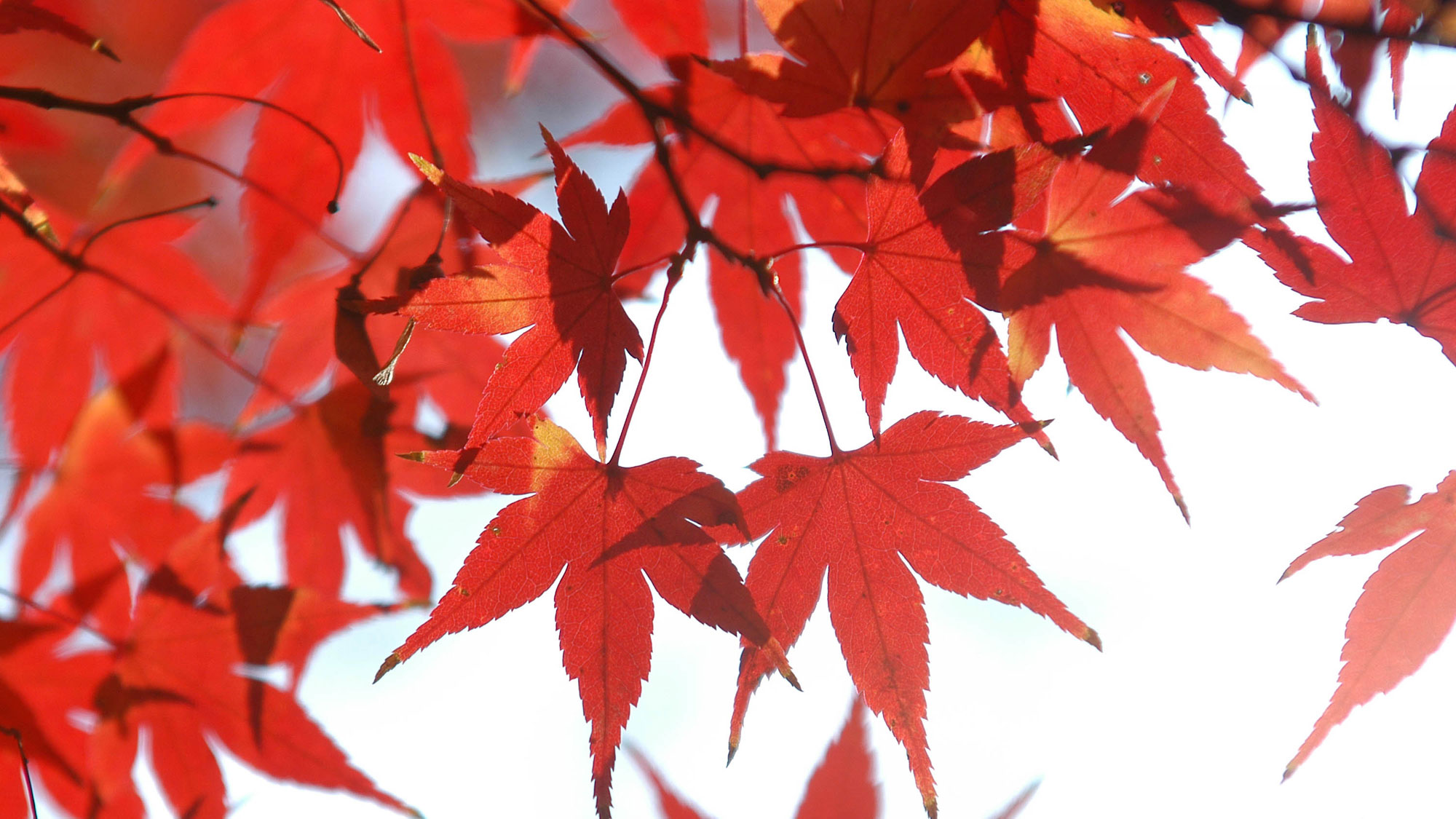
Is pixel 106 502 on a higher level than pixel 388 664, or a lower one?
higher

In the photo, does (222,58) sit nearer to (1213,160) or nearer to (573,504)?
(573,504)

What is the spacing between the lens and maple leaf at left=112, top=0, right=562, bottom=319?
75 centimetres

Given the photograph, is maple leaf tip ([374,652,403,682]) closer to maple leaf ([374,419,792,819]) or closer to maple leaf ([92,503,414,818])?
maple leaf ([374,419,792,819])

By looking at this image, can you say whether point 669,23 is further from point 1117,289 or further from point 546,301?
point 1117,289

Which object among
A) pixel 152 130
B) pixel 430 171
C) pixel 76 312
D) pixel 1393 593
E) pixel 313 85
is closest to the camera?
pixel 430 171

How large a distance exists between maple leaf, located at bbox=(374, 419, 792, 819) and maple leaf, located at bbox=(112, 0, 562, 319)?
15.8 inches

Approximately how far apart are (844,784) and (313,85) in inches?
35.7

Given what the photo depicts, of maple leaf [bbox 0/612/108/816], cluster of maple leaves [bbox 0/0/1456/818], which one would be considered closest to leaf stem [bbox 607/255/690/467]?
cluster of maple leaves [bbox 0/0/1456/818]

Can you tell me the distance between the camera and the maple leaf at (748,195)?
730 mm

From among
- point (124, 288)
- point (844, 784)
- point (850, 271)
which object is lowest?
point (844, 784)

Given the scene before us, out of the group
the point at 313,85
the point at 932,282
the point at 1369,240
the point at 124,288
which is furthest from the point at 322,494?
the point at 1369,240

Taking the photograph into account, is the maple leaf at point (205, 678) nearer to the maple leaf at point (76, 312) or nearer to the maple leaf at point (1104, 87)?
the maple leaf at point (76, 312)

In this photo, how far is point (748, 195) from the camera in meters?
0.81

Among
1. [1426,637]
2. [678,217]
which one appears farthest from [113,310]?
[1426,637]
